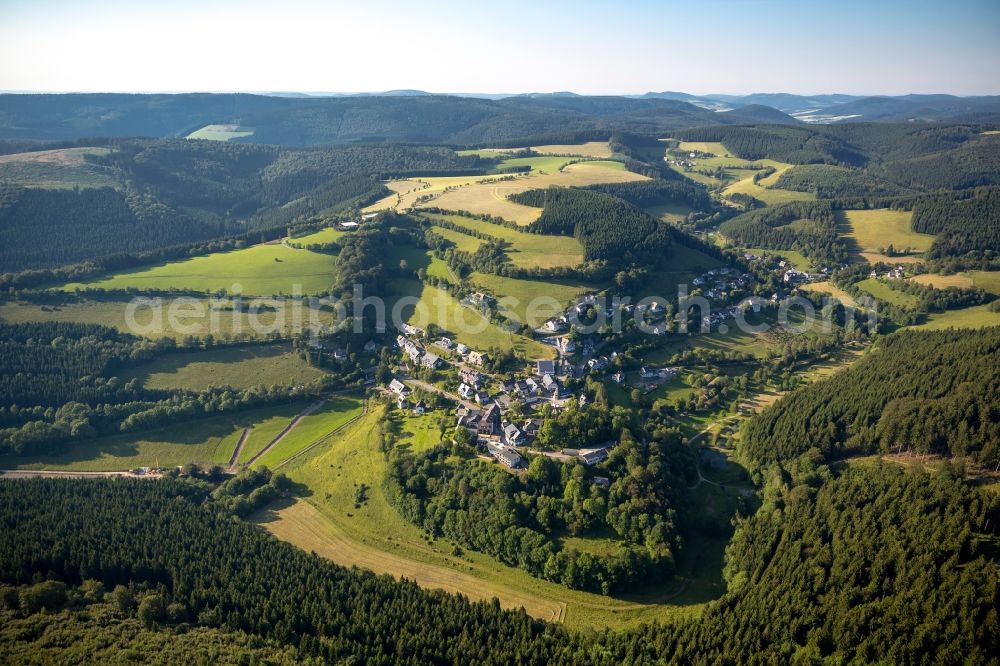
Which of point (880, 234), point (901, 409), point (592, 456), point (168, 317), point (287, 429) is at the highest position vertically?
point (880, 234)

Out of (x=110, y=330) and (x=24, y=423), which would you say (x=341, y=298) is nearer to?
(x=110, y=330)

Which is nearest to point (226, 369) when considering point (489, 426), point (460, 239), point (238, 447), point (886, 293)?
point (238, 447)

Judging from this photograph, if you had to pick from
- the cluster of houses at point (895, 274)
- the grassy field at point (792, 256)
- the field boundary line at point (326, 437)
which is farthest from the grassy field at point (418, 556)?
the grassy field at point (792, 256)

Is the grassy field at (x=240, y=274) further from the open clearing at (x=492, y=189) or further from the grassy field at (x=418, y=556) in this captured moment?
the grassy field at (x=418, y=556)

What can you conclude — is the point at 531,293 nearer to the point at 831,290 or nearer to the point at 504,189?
the point at 831,290

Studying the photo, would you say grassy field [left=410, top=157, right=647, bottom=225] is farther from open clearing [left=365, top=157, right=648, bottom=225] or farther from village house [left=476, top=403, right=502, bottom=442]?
village house [left=476, top=403, right=502, bottom=442]
